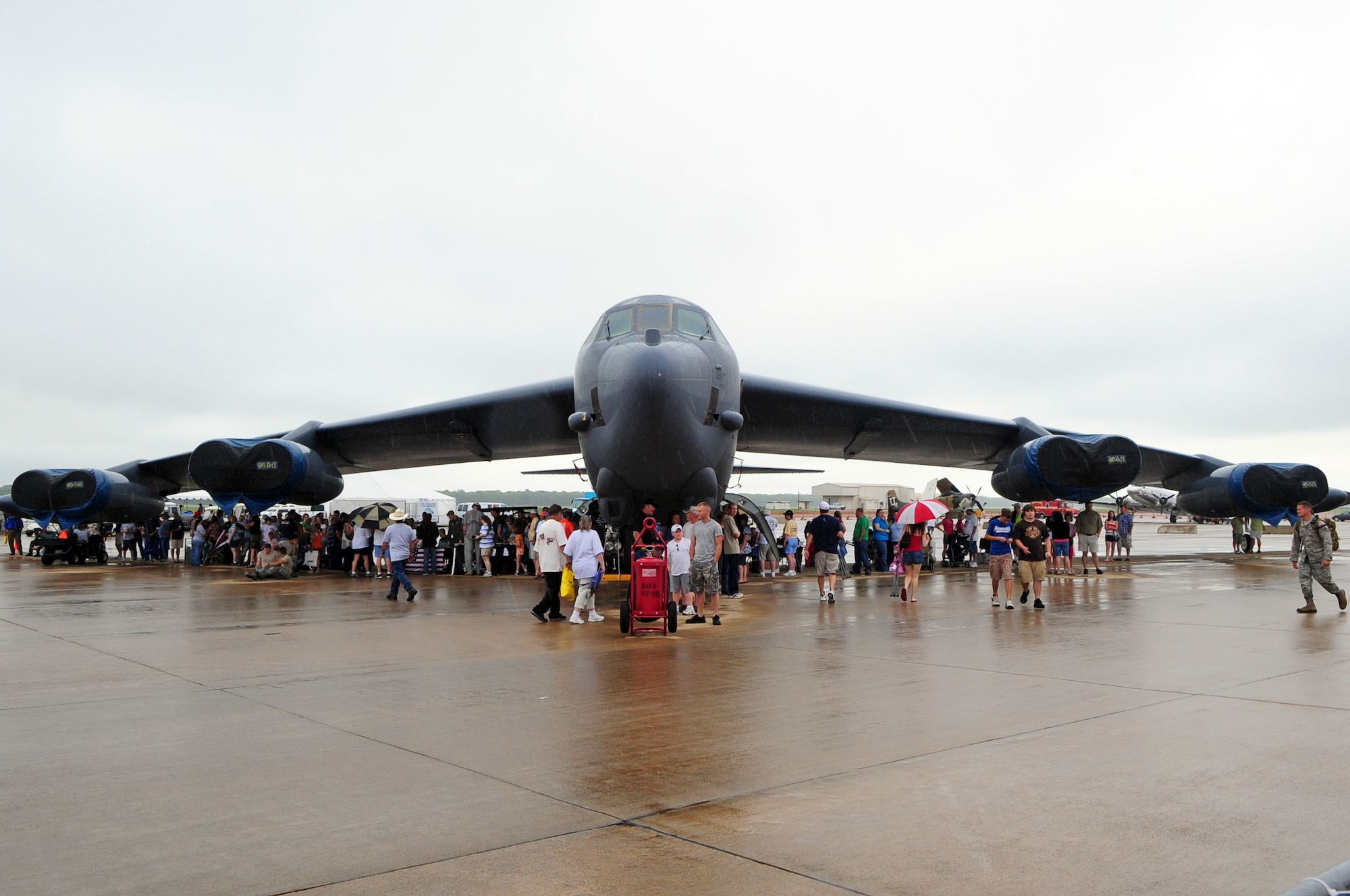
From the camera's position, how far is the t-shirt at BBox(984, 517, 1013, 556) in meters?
12.9

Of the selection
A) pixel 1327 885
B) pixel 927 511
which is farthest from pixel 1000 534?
pixel 1327 885

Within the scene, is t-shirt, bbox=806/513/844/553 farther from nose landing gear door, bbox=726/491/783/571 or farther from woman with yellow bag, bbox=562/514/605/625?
nose landing gear door, bbox=726/491/783/571

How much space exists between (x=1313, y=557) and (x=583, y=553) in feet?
27.2

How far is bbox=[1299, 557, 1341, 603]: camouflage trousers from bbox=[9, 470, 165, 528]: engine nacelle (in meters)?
22.2

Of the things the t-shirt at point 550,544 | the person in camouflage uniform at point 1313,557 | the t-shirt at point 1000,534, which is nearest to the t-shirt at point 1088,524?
the t-shirt at point 1000,534

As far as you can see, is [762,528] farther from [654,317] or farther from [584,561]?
[584,561]

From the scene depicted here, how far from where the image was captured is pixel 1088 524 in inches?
707

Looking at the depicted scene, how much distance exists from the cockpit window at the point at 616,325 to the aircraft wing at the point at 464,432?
3557 mm

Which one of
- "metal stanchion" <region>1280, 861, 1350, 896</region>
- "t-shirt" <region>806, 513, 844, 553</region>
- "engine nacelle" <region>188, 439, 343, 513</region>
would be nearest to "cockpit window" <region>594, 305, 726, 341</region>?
"t-shirt" <region>806, 513, 844, 553</region>

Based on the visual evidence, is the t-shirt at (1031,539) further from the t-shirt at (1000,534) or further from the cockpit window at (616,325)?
the cockpit window at (616,325)

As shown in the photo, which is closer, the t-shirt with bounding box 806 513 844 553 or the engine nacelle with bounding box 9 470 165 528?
the t-shirt with bounding box 806 513 844 553

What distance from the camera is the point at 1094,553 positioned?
1794cm

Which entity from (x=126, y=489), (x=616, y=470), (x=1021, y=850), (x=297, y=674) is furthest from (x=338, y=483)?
(x=1021, y=850)

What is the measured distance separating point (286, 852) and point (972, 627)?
8233 mm
